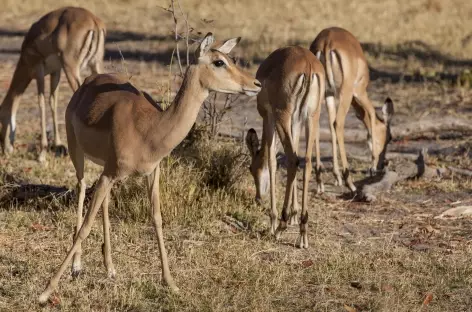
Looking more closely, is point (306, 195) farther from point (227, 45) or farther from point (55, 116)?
point (55, 116)

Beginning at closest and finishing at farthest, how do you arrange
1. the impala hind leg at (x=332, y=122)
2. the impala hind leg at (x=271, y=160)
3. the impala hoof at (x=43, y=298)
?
the impala hoof at (x=43, y=298) → the impala hind leg at (x=271, y=160) → the impala hind leg at (x=332, y=122)

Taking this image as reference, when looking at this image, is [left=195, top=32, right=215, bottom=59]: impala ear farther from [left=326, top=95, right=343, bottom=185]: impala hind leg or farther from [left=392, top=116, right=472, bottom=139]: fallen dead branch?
[left=392, top=116, right=472, bottom=139]: fallen dead branch

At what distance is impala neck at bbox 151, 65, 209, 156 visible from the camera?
559cm

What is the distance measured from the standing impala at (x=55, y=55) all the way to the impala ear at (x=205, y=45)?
15.7 feet

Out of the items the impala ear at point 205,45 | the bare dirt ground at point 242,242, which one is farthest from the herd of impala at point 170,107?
the bare dirt ground at point 242,242

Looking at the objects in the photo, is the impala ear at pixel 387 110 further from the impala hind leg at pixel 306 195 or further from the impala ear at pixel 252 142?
the impala hind leg at pixel 306 195

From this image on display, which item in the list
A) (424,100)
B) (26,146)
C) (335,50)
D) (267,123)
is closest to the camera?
(267,123)

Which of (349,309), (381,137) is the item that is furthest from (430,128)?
(349,309)

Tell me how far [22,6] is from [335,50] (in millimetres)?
13345

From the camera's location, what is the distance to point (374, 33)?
18812mm

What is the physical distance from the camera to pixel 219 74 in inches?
218

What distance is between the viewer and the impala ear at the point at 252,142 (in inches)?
327

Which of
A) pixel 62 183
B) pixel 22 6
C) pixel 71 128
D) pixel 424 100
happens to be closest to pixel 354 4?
pixel 22 6

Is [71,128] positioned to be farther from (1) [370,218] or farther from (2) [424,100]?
(2) [424,100]
